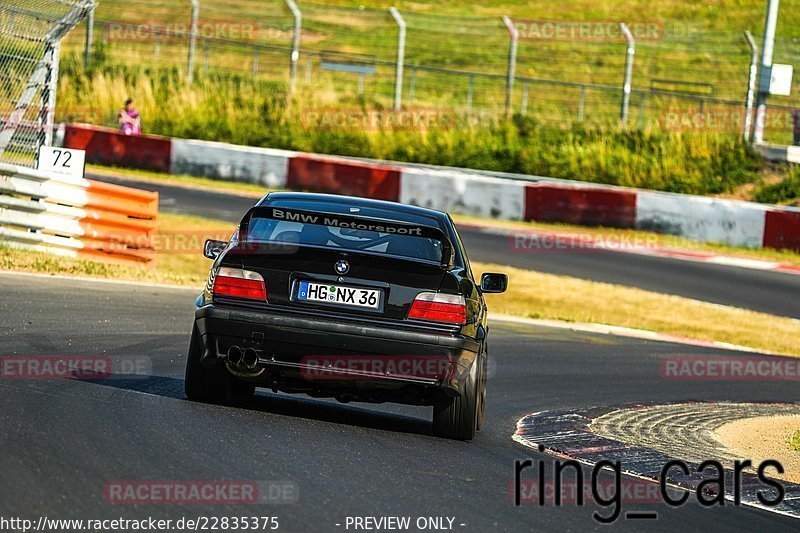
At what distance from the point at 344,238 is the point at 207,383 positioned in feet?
3.79

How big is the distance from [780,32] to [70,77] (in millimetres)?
23103

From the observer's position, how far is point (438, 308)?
7.40m

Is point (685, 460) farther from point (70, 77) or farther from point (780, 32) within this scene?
point (780, 32)

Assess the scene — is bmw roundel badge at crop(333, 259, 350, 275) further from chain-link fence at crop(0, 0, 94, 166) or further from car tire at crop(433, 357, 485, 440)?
chain-link fence at crop(0, 0, 94, 166)

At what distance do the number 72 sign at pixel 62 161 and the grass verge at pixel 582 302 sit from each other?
97cm

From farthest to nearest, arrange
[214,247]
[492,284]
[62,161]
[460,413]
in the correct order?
1. [62,161]
2. [492,284]
3. [214,247]
4. [460,413]

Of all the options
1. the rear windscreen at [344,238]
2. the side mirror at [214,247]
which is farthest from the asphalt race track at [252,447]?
the rear windscreen at [344,238]

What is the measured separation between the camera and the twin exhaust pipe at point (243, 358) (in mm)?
7379

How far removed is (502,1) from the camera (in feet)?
167

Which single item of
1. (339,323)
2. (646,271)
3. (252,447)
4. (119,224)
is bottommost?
(646,271)

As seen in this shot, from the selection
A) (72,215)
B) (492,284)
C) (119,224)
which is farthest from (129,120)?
(492,284)

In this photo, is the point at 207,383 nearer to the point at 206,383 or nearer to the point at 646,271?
the point at 206,383

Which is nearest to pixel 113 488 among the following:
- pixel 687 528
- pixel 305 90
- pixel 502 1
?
pixel 687 528

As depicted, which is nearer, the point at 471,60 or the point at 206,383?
the point at 206,383
